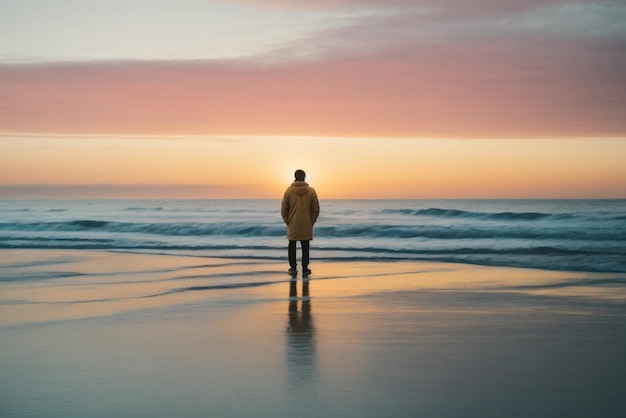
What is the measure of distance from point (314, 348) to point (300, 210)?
24.8 ft

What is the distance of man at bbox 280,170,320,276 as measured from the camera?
14.4m

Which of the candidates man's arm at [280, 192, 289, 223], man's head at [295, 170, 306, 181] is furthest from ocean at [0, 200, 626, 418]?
man's head at [295, 170, 306, 181]

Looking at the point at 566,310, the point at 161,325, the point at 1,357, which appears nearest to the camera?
the point at 1,357

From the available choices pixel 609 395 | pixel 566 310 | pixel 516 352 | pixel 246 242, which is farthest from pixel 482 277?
pixel 246 242

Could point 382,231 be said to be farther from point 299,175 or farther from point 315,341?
point 315,341

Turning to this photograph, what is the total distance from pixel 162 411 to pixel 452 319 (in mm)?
4569

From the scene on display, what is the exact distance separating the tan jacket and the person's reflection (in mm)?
3830

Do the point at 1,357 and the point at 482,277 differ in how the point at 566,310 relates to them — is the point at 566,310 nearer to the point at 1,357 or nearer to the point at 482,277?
the point at 482,277

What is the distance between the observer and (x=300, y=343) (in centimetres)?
725

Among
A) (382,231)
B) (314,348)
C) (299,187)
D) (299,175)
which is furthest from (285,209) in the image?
(382,231)

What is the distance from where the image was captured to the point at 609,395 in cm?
534

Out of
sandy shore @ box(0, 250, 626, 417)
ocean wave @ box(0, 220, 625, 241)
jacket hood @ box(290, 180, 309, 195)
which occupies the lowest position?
sandy shore @ box(0, 250, 626, 417)

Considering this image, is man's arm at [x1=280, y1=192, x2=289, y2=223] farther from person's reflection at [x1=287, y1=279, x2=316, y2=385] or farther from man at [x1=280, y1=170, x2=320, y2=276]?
person's reflection at [x1=287, y1=279, x2=316, y2=385]

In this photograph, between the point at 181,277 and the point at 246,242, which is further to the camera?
the point at 246,242
